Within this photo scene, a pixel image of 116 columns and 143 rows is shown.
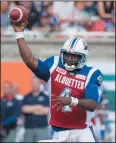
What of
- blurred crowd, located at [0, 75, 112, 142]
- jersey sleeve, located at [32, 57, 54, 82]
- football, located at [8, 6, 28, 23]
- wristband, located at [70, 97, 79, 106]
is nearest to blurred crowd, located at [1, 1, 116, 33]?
blurred crowd, located at [0, 75, 112, 142]

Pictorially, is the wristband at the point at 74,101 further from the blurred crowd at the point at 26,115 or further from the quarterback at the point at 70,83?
the blurred crowd at the point at 26,115

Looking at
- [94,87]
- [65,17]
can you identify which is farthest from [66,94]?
[65,17]

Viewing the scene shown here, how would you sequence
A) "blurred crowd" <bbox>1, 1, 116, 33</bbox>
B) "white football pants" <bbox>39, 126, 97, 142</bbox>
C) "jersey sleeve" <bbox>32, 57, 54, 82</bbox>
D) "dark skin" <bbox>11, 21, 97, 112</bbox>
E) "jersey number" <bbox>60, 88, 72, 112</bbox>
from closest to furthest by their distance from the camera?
"dark skin" <bbox>11, 21, 97, 112</bbox> → "jersey sleeve" <bbox>32, 57, 54, 82</bbox> → "jersey number" <bbox>60, 88, 72, 112</bbox> → "white football pants" <bbox>39, 126, 97, 142</bbox> → "blurred crowd" <bbox>1, 1, 116, 33</bbox>

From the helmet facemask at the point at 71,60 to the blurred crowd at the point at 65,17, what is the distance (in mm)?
5613

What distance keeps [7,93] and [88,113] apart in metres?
3.96

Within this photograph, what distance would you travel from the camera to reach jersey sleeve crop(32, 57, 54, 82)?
20.1ft

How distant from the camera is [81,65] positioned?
20.6 ft

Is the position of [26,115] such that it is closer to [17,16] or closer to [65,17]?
[65,17]

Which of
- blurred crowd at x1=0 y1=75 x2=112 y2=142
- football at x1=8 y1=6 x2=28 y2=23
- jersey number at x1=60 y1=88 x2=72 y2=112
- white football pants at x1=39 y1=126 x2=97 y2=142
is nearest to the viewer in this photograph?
football at x1=8 y1=6 x2=28 y2=23

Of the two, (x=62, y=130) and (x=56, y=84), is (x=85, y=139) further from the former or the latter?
(x=56, y=84)

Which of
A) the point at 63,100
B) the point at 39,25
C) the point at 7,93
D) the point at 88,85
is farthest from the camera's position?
the point at 39,25

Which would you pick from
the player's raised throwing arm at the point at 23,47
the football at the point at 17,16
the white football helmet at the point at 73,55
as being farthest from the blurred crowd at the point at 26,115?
the football at the point at 17,16

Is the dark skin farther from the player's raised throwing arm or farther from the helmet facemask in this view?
the helmet facemask

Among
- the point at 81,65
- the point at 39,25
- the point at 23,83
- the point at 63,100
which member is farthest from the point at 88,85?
the point at 39,25
